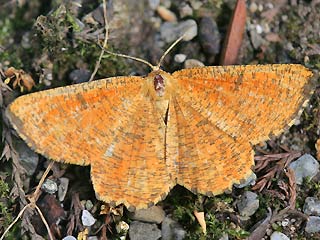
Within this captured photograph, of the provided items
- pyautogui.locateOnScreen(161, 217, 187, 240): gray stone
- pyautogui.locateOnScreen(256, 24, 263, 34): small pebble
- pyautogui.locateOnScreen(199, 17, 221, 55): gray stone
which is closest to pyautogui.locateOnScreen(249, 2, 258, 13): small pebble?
pyautogui.locateOnScreen(256, 24, 263, 34): small pebble

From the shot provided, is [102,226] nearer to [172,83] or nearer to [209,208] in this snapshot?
[209,208]

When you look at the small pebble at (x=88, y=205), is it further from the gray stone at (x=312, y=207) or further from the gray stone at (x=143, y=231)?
the gray stone at (x=312, y=207)

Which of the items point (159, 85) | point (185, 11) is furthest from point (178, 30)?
point (159, 85)

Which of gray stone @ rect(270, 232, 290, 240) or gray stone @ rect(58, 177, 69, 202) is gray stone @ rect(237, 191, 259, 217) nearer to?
gray stone @ rect(270, 232, 290, 240)

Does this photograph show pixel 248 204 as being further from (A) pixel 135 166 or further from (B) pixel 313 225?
(A) pixel 135 166

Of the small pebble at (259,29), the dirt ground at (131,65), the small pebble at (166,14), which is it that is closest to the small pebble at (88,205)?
the dirt ground at (131,65)

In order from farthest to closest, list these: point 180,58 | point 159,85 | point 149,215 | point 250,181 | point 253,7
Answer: point 253,7 → point 180,58 → point 250,181 → point 149,215 → point 159,85
